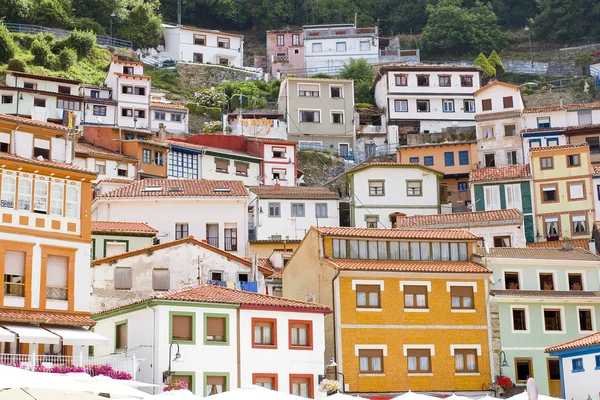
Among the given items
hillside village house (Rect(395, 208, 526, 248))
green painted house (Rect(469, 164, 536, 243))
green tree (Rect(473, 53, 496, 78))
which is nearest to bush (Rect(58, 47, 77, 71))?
green tree (Rect(473, 53, 496, 78))

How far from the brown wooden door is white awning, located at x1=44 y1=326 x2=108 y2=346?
22939 millimetres

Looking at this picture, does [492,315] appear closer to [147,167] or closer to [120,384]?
[120,384]

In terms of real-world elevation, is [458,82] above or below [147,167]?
above

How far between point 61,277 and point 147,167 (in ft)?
132

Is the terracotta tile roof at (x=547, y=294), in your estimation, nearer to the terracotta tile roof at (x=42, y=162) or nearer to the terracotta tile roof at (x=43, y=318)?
the terracotta tile roof at (x=43, y=318)

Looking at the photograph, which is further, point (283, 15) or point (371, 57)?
point (283, 15)

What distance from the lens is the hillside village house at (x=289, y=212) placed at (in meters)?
72.4

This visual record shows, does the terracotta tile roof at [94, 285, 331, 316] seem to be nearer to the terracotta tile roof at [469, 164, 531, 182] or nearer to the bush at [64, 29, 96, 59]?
the terracotta tile roof at [469, 164, 531, 182]

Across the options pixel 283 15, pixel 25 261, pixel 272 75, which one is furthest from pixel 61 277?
pixel 283 15

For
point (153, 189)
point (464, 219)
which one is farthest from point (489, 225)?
point (153, 189)

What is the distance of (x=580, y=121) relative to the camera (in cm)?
8788

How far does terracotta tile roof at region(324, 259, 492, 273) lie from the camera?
165 ft

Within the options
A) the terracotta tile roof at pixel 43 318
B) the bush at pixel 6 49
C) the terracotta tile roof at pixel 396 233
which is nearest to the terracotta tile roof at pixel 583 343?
the terracotta tile roof at pixel 396 233

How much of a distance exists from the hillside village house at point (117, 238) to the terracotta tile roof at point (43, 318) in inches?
643
